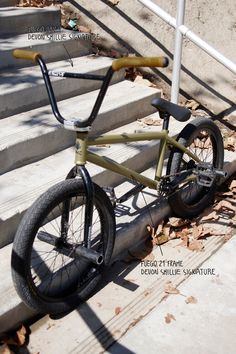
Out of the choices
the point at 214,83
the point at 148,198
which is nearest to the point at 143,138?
the point at 148,198

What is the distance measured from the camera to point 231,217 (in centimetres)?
Answer: 423

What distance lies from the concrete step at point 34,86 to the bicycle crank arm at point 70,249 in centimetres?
153

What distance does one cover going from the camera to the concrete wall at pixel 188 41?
495 centimetres

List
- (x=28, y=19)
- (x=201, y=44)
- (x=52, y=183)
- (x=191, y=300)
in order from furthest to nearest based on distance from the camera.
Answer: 1. (x=28, y=19)
2. (x=201, y=44)
3. (x=52, y=183)
4. (x=191, y=300)

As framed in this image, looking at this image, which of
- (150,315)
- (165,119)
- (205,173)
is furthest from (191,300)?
(165,119)

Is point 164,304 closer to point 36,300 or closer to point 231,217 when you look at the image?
point 36,300

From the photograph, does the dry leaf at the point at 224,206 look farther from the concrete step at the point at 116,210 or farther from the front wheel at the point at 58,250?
the front wheel at the point at 58,250

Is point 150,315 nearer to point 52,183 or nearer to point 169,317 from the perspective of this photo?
point 169,317

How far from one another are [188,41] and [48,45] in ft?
4.85

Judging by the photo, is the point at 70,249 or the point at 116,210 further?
the point at 116,210

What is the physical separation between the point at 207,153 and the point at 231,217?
0.67 metres

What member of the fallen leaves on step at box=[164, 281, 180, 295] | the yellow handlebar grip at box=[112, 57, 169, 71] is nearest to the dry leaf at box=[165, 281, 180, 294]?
the fallen leaves on step at box=[164, 281, 180, 295]

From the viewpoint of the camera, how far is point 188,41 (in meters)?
5.11

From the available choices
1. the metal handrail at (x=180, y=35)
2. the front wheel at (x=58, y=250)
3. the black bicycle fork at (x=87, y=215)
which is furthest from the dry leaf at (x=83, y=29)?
the black bicycle fork at (x=87, y=215)
